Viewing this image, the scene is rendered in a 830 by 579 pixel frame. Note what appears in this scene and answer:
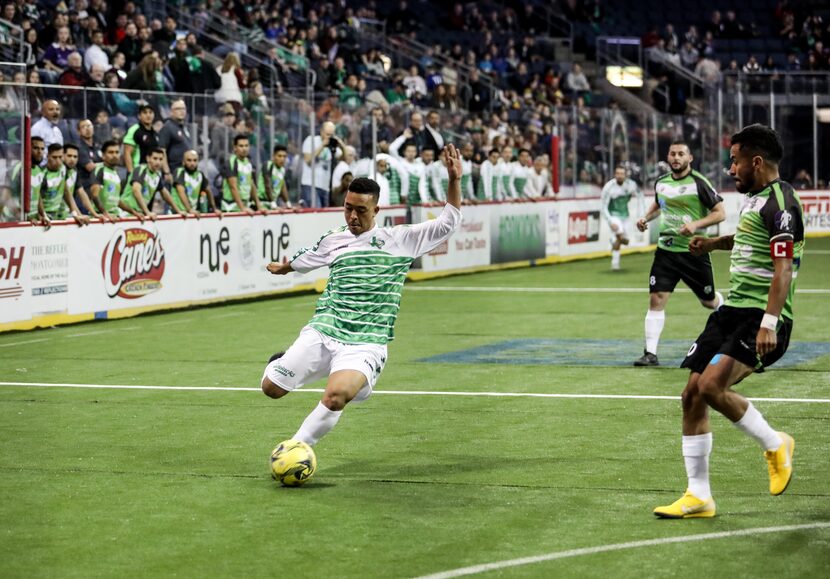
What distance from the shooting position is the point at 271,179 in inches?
827

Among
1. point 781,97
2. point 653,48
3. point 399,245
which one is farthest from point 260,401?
point 653,48

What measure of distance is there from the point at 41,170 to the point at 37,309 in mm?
1649

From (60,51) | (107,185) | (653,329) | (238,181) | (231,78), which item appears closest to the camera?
(653,329)

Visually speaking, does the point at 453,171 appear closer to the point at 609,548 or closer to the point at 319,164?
the point at 609,548

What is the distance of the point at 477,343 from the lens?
15.2 m

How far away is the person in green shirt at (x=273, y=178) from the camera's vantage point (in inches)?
822

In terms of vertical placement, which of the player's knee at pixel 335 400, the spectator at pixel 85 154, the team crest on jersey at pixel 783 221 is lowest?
the player's knee at pixel 335 400

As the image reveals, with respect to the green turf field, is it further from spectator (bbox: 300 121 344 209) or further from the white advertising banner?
the white advertising banner

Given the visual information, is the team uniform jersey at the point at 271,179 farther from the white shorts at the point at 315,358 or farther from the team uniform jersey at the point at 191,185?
the white shorts at the point at 315,358

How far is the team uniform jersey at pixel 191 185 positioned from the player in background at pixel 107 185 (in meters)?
1.13

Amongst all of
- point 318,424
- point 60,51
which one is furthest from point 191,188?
point 318,424

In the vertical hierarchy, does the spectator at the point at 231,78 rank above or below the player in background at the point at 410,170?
above

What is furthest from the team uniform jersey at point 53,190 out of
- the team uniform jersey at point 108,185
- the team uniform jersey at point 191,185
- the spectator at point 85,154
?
the team uniform jersey at point 191,185

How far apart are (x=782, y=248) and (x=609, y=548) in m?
1.73
